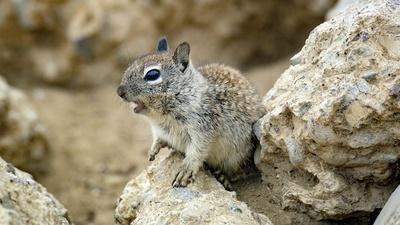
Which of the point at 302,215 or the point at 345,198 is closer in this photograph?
Answer: the point at 345,198

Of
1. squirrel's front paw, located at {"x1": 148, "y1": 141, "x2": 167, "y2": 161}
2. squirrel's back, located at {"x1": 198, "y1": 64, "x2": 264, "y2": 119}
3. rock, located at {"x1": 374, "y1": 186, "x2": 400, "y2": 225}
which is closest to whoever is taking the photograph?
rock, located at {"x1": 374, "y1": 186, "x2": 400, "y2": 225}

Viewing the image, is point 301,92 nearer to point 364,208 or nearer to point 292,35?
point 364,208

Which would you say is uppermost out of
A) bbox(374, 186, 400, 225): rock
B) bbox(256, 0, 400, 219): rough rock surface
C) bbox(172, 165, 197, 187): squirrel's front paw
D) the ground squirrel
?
the ground squirrel

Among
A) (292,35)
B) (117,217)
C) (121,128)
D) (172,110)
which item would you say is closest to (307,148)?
(172,110)

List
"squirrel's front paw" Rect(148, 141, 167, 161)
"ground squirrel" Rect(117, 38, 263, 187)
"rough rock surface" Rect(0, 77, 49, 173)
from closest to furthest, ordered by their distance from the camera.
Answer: "ground squirrel" Rect(117, 38, 263, 187)
"squirrel's front paw" Rect(148, 141, 167, 161)
"rough rock surface" Rect(0, 77, 49, 173)

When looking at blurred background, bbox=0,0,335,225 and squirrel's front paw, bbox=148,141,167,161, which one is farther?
blurred background, bbox=0,0,335,225

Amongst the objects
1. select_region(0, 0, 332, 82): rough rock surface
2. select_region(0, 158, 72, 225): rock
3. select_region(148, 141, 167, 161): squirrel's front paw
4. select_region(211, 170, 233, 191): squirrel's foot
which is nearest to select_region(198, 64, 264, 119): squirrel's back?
select_region(211, 170, 233, 191): squirrel's foot

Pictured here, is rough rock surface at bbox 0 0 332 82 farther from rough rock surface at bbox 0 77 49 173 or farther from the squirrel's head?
the squirrel's head
